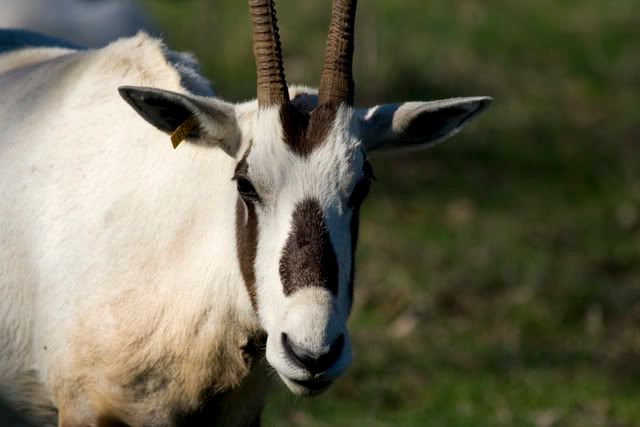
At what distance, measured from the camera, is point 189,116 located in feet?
13.5

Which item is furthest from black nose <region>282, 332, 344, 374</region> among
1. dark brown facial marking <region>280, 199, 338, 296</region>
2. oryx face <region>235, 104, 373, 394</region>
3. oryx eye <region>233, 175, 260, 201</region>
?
oryx eye <region>233, 175, 260, 201</region>

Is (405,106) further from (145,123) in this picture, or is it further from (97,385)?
(97,385)

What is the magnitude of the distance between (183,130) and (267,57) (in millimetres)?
363

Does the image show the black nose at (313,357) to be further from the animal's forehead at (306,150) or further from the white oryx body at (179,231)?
the animal's forehead at (306,150)

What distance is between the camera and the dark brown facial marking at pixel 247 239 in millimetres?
3926

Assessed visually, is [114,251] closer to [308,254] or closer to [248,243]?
[248,243]

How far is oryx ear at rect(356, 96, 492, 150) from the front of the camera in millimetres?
4188

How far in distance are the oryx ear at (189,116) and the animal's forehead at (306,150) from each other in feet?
0.51

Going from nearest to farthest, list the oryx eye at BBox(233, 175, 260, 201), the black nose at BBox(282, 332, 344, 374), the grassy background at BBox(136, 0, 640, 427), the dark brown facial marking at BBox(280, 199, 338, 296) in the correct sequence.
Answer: the black nose at BBox(282, 332, 344, 374) → the dark brown facial marking at BBox(280, 199, 338, 296) → the oryx eye at BBox(233, 175, 260, 201) → the grassy background at BBox(136, 0, 640, 427)

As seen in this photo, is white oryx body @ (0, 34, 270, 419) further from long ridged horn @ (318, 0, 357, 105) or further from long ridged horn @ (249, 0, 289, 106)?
long ridged horn @ (318, 0, 357, 105)

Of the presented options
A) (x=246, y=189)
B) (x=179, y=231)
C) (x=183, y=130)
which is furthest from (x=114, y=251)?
(x=246, y=189)

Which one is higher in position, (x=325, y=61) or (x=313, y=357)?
(x=325, y=61)

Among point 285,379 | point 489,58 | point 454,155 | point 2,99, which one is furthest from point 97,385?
point 489,58

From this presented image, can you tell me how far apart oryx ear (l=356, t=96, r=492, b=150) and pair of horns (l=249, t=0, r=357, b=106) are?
0.48 ft
